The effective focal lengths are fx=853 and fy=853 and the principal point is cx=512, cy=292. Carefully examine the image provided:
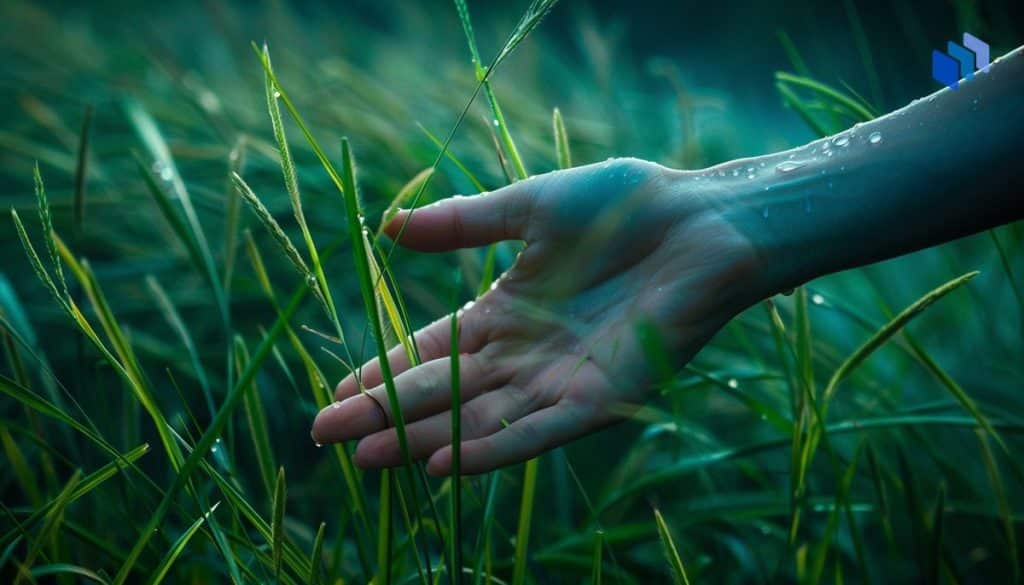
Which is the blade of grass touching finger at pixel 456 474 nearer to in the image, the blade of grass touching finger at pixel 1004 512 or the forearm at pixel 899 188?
the forearm at pixel 899 188

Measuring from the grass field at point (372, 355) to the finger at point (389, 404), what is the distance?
0.14 ft

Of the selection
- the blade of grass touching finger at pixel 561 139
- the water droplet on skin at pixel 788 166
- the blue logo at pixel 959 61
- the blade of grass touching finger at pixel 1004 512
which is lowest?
the blade of grass touching finger at pixel 1004 512

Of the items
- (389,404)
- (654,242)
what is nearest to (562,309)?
(654,242)

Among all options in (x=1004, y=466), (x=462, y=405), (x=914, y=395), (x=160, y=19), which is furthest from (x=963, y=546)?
(x=160, y=19)

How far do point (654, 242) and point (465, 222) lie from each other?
19 centimetres

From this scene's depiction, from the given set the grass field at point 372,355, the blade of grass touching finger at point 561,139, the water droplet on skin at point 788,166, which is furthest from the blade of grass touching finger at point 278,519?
the water droplet on skin at point 788,166

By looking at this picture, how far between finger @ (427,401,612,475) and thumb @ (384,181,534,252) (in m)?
0.18

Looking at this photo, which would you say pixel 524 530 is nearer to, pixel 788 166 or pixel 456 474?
pixel 456 474

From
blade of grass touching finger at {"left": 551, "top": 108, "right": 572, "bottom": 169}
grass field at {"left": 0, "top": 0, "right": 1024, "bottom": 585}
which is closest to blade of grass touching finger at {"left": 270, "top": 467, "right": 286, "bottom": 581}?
grass field at {"left": 0, "top": 0, "right": 1024, "bottom": 585}

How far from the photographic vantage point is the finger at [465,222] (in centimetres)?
81

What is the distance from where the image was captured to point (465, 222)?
82 centimetres

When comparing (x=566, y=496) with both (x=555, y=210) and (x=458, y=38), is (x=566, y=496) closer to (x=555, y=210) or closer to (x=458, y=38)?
(x=555, y=210)

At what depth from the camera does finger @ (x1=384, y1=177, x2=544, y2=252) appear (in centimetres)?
81

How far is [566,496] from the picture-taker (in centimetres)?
117
